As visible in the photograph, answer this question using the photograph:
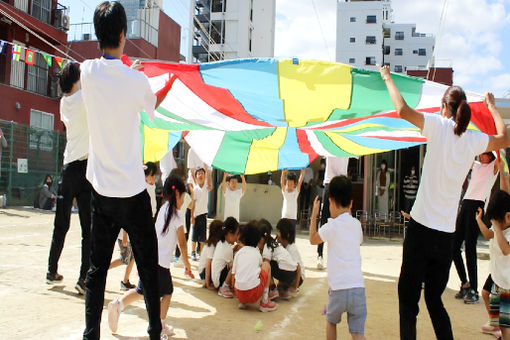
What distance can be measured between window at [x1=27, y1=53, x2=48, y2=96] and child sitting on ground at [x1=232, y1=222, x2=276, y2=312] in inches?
613

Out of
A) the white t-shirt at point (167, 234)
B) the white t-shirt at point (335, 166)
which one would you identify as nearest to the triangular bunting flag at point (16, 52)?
the white t-shirt at point (335, 166)

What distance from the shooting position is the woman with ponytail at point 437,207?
2.29 meters

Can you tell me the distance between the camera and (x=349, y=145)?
205 inches

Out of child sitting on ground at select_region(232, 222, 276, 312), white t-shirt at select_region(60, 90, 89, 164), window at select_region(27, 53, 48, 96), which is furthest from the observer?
window at select_region(27, 53, 48, 96)

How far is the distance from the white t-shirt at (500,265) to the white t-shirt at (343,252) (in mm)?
1028

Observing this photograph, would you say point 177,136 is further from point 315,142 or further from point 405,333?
point 405,333

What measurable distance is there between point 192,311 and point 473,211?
269 cm

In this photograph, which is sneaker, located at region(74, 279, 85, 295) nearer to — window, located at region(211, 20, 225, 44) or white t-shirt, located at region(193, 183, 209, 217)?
white t-shirt, located at region(193, 183, 209, 217)

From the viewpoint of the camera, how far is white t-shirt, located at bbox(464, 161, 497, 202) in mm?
4023

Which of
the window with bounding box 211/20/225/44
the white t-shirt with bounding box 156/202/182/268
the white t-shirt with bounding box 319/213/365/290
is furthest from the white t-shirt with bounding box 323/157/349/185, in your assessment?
the window with bounding box 211/20/225/44

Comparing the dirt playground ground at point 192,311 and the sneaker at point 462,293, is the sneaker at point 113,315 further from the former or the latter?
the sneaker at point 462,293

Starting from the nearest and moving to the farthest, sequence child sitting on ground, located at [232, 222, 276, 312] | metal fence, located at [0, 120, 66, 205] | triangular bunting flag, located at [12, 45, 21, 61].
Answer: child sitting on ground, located at [232, 222, 276, 312]
triangular bunting flag, located at [12, 45, 21, 61]
metal fence, located at [0, 120, 66, 205]

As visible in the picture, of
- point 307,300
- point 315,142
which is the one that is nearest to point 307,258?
point 315,142

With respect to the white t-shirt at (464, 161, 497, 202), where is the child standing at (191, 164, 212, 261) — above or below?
below
